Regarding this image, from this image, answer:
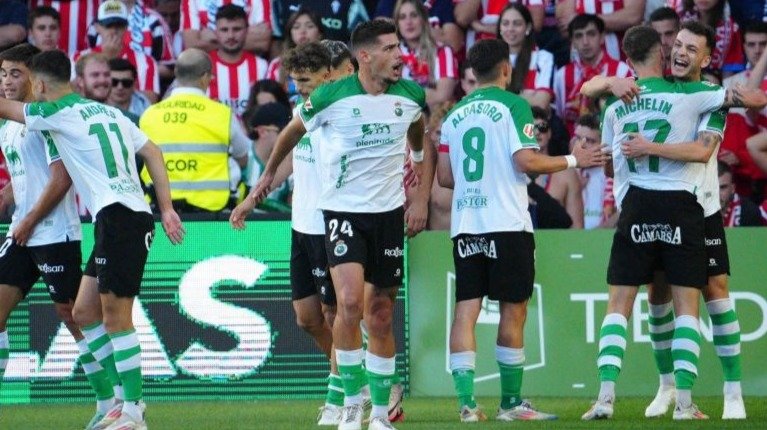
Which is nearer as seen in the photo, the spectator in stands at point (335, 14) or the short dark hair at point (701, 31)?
the short dark hair at point (701, 31)

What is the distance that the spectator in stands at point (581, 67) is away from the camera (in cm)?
1520

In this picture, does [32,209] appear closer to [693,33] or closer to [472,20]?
[693,33]

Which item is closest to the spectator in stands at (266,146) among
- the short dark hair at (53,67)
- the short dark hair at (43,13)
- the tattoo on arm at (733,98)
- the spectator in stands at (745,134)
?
the short dark hair at (43,13)

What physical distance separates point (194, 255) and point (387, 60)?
3701mm

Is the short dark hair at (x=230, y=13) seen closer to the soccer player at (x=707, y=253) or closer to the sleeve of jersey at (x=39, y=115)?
the sleeve of jersey at (x=39, y=115)

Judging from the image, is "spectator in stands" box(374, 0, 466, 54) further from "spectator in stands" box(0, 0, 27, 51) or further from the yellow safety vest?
the yellow safety vest

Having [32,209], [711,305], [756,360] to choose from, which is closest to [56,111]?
[32,209]

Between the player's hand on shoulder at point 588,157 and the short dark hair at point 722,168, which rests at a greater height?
the player's hand on shoulder at point 588,157

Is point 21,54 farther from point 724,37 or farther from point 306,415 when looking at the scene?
point 724,37

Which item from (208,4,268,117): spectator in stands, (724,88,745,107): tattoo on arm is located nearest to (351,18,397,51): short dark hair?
(724,88,745,107): tattoo on arm

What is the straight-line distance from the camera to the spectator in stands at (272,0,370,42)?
1583 cm

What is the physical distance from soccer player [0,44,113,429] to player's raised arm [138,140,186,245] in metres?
0.54

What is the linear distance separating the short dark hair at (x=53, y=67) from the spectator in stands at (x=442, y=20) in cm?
666

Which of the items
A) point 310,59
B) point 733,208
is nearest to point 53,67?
point 310,59
